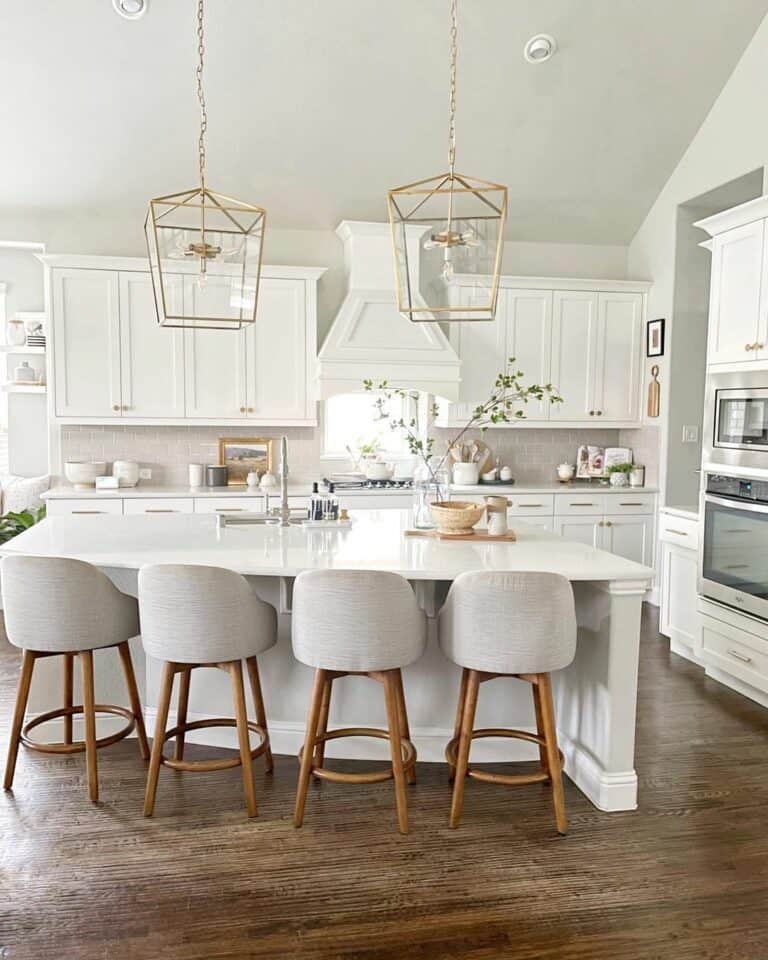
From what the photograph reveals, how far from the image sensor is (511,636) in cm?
273

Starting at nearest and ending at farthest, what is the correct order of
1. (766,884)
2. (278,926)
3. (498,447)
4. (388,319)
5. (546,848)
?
(278,926), (766,884), (546,848), (388,319), (498,447)

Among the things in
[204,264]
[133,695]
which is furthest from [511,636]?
[204,264]

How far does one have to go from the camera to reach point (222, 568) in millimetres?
2793

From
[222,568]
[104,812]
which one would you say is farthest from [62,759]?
[222,568]

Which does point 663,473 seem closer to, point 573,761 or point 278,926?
point 573,761

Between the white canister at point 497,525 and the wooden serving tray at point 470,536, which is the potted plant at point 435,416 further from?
the white canister at point 497,525

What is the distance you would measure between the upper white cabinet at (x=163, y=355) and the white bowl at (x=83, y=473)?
37 cm

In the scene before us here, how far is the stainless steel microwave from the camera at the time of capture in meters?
4.03

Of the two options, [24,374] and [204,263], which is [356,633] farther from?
[24,374]

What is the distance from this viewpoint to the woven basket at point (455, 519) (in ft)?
11.5

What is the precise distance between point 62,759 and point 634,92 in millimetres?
5107

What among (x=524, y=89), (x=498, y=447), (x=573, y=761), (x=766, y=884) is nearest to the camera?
(x=766, y=884)

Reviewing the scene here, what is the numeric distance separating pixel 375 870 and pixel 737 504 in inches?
107

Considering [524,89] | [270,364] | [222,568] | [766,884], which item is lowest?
[766,884]
